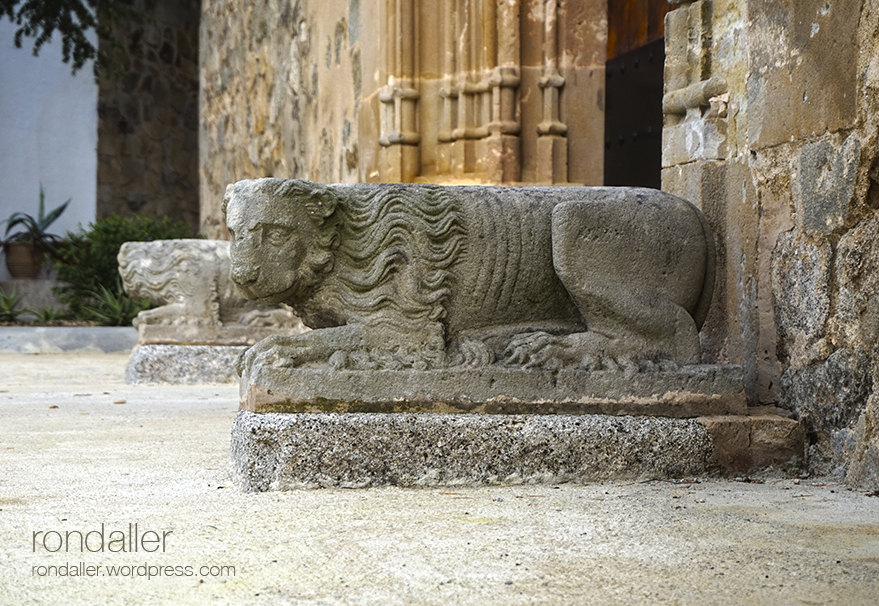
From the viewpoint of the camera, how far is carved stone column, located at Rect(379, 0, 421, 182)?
6.05m

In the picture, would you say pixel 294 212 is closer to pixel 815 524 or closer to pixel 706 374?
pixel 706 374

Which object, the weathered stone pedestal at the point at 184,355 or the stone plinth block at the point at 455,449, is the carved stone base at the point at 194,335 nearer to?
the weathered stone pedestal at the point at 184,355

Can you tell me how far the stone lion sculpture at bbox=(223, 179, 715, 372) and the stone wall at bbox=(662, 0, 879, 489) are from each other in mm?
279

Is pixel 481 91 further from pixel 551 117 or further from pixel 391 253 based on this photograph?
pixel 391 253

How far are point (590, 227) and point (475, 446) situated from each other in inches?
31.8

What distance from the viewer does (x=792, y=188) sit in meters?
3.25

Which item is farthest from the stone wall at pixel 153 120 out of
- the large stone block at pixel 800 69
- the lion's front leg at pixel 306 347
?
the large stone block at pixel 800 69

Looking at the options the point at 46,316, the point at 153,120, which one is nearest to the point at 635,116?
the point at 46,316

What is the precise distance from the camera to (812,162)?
3.14 meters

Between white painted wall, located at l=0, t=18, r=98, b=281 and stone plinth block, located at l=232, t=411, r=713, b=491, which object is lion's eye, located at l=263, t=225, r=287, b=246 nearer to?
stone plinth block, located at l=232, t=411, r=713, b=491

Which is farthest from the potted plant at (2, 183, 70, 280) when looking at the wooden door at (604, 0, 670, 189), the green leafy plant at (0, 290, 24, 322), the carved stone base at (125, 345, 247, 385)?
the wooden door at (604, 0, 670, 189)

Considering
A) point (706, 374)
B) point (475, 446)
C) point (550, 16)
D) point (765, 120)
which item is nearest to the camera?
point (475, 446)

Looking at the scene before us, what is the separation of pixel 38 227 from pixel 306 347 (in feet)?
38.0

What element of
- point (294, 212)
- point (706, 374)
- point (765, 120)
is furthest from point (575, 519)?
point (765, 120)
